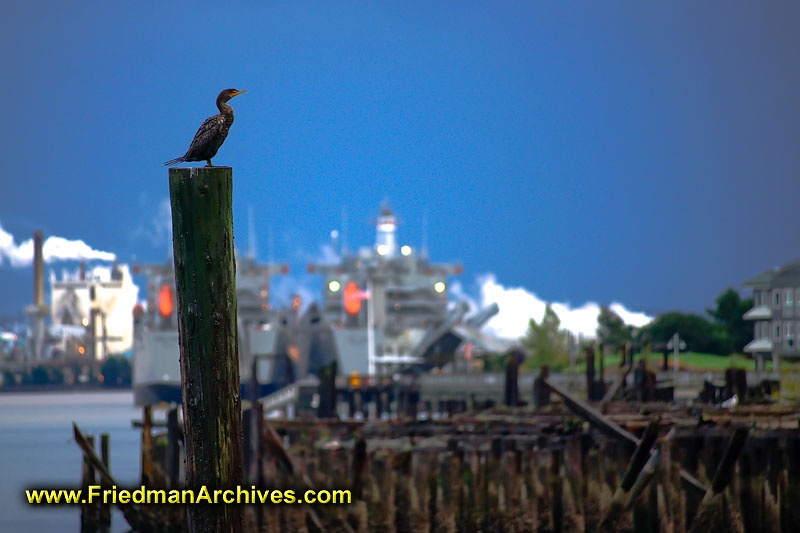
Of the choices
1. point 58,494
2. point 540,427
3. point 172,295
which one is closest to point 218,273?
point 58,494

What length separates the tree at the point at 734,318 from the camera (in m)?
90.6

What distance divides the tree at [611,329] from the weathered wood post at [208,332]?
86881 millimetres

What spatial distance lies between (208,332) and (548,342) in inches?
3527

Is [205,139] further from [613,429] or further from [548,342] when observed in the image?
[548,342]

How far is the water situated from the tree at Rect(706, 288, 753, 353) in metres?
42.2

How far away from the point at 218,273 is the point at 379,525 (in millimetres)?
14513

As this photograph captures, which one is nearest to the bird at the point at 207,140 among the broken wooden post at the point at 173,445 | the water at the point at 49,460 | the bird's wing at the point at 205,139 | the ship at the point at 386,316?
the bird's wing at the point at 205,139

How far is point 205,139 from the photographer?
36.1ft

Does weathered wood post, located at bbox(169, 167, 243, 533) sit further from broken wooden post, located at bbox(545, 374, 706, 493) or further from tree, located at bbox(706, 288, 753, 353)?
tree, located at bbox(706, 288, 753, 353)

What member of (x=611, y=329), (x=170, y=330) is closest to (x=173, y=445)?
(x=611, y=329)

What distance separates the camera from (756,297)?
78875 mm

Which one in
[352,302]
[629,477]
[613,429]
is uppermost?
[352,302]

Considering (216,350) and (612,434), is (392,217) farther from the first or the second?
(216,350)

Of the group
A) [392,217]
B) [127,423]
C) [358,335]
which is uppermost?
[392,217]
